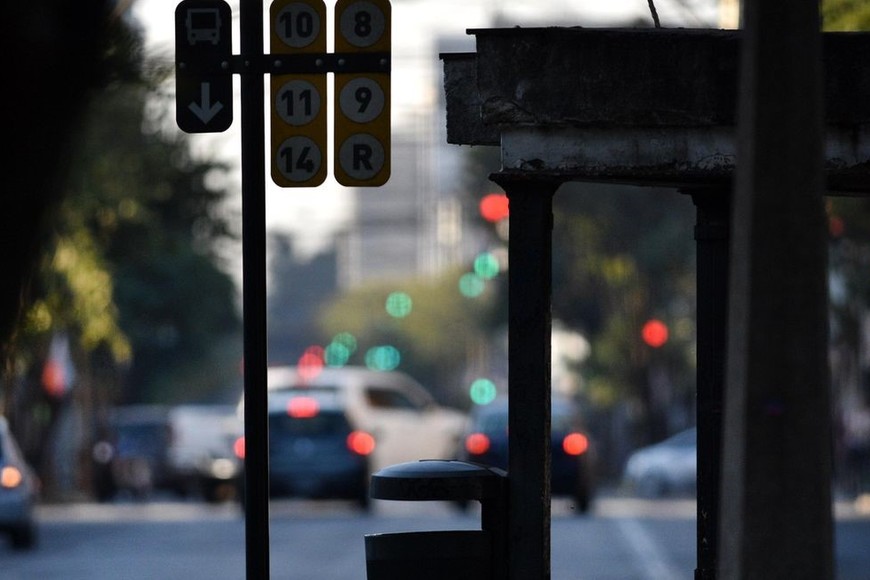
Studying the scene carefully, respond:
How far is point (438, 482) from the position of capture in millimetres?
7457

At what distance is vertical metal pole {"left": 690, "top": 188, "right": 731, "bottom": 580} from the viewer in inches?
318

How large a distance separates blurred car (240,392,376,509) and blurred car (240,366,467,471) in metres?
0.50

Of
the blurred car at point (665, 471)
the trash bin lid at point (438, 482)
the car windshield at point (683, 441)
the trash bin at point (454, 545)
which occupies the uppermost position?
the trash bin lid at point (438, 482)

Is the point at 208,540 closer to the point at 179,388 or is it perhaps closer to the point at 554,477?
the point at 554,477

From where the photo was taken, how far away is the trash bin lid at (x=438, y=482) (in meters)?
7.34

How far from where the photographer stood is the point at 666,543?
20.9 m

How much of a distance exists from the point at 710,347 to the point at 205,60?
2.31m

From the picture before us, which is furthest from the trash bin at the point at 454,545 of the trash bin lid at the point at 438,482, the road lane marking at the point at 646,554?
the road lane marking at the point at 646,554

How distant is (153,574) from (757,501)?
12.1 meters

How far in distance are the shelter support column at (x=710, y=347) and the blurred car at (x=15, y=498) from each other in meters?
13.7

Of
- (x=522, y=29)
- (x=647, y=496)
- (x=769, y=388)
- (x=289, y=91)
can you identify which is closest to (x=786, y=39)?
(x=769, y=388)

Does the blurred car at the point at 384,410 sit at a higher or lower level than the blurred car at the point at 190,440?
higher

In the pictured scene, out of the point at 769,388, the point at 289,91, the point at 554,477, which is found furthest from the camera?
the point at 554,477

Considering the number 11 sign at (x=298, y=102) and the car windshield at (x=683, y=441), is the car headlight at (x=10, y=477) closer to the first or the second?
the number 11 sign at (x=298, y=102)
